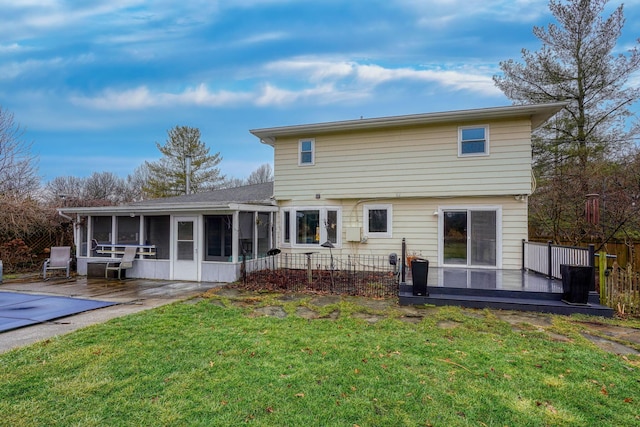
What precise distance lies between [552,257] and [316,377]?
7020 mm

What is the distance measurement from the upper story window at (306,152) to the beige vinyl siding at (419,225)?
148 centimetres

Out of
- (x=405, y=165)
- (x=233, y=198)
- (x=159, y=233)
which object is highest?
(x=405, y=165)

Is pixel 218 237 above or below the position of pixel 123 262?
above

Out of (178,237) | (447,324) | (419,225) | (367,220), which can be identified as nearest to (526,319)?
(447,324)

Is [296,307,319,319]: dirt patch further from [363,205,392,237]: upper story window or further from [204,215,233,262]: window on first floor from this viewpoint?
[363,205,392,237]: upper story window

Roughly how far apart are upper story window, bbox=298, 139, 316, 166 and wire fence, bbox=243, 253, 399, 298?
328cm

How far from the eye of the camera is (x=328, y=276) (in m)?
9.09

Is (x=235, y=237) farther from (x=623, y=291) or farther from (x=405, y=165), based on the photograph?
(x=623, y=291)

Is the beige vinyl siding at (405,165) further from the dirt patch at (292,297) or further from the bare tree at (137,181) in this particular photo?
the bare tree at (137,181)

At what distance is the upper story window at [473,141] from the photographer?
9.30 m

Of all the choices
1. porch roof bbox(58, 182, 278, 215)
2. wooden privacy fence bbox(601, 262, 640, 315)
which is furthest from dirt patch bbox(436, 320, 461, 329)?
porch roof bbox(58, 182, 278, 215)

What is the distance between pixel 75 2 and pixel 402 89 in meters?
12.2

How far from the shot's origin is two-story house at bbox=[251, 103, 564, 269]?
9.13 metres

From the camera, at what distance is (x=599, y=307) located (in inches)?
225
